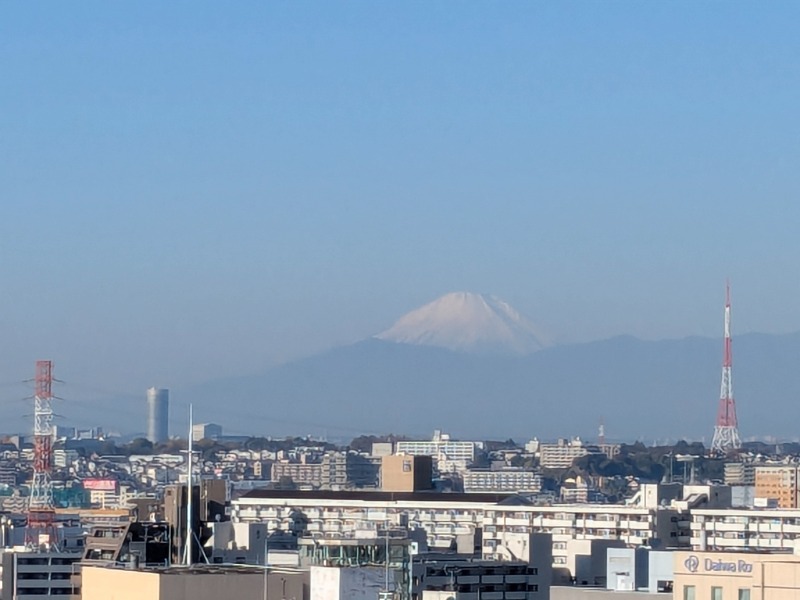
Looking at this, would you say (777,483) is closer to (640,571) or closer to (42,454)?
(42,454)

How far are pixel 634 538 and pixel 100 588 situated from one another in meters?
62.7

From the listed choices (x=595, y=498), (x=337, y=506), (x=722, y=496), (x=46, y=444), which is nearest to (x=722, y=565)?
(x=46, y=444)

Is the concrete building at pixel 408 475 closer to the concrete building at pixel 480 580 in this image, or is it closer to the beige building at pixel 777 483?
the beige building at pixel 777 483

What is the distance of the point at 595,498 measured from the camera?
191m

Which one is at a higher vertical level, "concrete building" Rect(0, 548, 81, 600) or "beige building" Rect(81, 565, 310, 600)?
"beige building" Rect(81, 565, 310, 600)

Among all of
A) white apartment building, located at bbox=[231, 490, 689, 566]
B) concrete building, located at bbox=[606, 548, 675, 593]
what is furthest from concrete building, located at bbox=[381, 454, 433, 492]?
concrete building, located at bbox=[606, 548, 675, 593]

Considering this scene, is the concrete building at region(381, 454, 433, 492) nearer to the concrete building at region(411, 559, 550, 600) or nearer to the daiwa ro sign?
the concrete building at region(411, 559, 550, 600)

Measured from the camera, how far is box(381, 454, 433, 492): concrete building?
129m

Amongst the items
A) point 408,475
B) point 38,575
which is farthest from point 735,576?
point 408,475

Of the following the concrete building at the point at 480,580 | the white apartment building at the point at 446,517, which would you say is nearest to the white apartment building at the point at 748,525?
the white apartment building at the point at 446,517

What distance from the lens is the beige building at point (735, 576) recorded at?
31062mm

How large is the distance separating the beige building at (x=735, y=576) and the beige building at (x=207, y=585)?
25.1ft

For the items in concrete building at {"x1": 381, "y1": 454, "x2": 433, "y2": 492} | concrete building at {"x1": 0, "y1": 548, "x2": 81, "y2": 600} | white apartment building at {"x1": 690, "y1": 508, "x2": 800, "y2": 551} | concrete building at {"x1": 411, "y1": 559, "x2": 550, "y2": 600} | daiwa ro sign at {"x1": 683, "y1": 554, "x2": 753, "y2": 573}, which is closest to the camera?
daiwa ro sign at {"x1": 683, "y1": 554, "x2": 753, "y2": 573}

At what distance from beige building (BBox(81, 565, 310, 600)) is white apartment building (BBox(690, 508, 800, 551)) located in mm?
63806
